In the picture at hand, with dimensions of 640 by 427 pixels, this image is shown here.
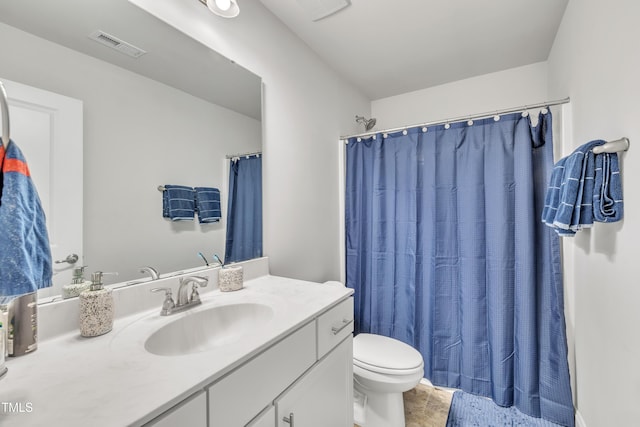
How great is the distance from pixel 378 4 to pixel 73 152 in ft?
5.34

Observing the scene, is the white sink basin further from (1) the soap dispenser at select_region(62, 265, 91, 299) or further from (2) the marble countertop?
(1) the soap dispenser at select_region(62, 265, 91, 299)

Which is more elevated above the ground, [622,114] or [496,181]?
[622,114]

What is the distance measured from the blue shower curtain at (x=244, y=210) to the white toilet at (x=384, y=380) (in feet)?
2.76

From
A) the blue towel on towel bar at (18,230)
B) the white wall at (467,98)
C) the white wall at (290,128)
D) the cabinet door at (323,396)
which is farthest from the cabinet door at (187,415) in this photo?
the white wall at (467,98)

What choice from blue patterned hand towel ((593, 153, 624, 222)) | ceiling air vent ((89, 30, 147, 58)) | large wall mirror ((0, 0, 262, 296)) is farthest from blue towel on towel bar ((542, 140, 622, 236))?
ceiling air vent ((89, 30, 147, 58))

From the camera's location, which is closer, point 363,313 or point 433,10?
point 433,10

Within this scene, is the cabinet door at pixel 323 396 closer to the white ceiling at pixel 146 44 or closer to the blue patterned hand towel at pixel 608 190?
the blue patterned hand towel at pixel 608 190

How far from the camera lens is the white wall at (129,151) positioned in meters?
0.83

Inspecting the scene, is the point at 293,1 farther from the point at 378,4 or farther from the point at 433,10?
the point at 433,10

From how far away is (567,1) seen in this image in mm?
1494

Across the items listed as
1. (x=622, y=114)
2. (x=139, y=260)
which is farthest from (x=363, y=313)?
(x=622, y=114)

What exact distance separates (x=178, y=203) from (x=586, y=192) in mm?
1659

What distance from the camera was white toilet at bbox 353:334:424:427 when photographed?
1.40 metres

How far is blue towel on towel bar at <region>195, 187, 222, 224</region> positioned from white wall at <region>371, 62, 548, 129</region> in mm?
1968
